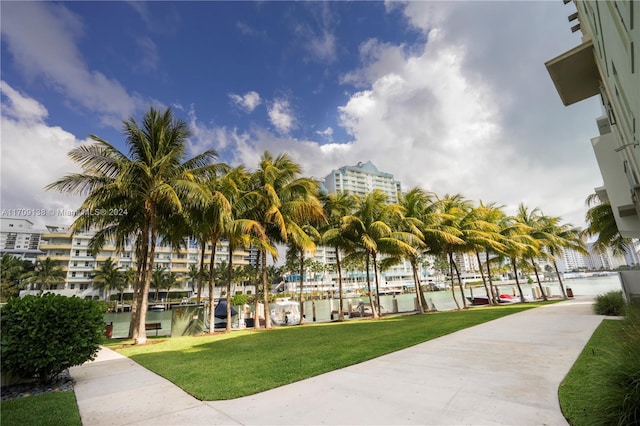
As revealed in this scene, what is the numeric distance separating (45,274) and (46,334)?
74738 mm

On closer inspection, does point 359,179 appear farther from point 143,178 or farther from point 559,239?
point 143,178

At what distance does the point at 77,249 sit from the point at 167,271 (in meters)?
19.4

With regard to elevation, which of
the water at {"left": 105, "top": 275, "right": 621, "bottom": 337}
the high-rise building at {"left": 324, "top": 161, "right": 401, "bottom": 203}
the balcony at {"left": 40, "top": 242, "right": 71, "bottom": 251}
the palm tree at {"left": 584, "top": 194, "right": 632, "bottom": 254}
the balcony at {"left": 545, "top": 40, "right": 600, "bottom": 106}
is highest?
the high-rise building at {"left": 324, "top": 161, "right": 401, "bottom": 203}

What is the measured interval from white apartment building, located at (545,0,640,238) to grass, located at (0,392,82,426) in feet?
24.6

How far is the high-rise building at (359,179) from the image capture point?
12644cm

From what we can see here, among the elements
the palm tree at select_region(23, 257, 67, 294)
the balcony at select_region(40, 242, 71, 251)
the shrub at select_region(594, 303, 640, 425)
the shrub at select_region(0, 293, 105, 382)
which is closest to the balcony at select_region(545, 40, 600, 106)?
the shrub at select_region(594, 303, 640, 425)

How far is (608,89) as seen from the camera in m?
5.70

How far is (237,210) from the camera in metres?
15.3

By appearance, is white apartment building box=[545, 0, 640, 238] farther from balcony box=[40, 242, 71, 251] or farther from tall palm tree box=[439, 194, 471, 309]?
balcony box=[40, 242, 71, 251]

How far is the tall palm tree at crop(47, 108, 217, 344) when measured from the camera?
37.2 ft

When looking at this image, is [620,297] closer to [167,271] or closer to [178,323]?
[178,323]

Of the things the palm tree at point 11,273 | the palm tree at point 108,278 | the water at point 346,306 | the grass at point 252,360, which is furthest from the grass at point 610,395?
the palm tree at point 11,273

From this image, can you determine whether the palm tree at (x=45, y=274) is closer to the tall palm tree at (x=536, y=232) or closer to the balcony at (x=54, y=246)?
the balcony at (x=54, y=246)

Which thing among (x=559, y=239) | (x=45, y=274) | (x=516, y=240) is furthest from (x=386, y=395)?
(x=45, y=274)
